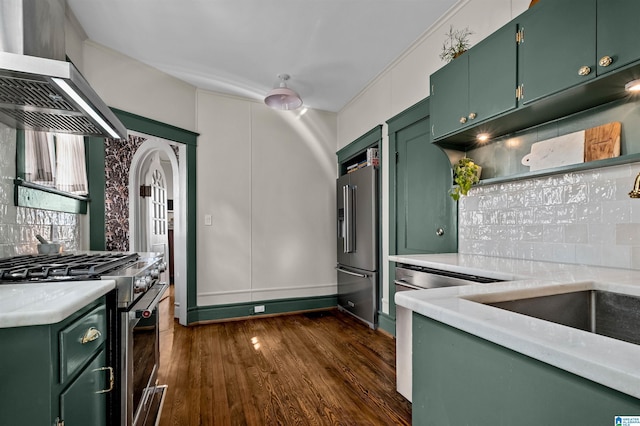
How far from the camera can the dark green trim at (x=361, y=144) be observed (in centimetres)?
337

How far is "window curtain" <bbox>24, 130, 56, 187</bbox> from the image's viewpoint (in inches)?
70.6

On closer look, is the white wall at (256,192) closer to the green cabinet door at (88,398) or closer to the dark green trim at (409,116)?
the dark green trim at (409,116)

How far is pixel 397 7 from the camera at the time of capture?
2285 millimetres

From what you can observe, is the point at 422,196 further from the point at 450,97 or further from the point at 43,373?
the point at 43,373

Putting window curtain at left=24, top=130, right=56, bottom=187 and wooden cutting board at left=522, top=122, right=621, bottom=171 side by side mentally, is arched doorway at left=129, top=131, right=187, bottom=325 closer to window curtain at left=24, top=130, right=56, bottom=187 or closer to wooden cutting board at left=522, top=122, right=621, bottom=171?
window curtain at left=24, top=130, right=56, bottom=187

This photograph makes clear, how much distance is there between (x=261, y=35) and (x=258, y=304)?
286cm

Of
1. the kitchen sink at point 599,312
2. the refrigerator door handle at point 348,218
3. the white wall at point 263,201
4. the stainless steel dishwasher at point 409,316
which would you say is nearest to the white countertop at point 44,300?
the kitchen sink at point 599,312

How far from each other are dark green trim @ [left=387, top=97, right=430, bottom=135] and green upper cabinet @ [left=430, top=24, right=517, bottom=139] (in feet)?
1.44

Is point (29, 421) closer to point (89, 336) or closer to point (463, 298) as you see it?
point (89, 336)

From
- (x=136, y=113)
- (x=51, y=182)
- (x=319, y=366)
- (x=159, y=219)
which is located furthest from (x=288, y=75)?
(x=159, y=219)

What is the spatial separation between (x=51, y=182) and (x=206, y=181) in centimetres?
162

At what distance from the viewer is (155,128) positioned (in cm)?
314

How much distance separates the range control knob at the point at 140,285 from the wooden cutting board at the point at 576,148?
211cm

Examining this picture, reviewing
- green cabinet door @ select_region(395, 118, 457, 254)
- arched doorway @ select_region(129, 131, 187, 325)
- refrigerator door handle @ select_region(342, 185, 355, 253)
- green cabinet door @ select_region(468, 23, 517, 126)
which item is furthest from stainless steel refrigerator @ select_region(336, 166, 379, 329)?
arched doorway @ select_region(129, 131, 187, 325)
